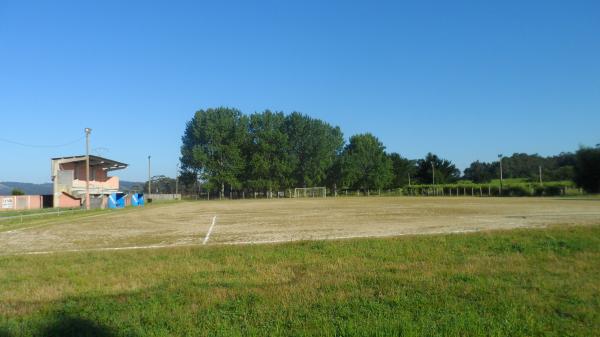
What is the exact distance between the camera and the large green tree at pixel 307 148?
101500mm


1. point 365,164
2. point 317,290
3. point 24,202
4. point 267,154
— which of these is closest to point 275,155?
point 267,154

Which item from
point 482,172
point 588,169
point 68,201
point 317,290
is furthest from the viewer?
point 482,172

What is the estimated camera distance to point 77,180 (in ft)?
235

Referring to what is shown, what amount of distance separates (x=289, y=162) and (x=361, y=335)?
9501cm

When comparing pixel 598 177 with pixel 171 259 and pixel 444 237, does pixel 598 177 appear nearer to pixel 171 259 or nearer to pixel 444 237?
pixel 444 237

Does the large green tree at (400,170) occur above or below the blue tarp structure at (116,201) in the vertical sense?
above

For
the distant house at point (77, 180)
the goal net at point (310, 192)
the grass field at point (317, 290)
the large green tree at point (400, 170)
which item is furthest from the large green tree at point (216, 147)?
the grass field at point (317, 290)

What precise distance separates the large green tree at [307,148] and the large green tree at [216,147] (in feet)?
34.1

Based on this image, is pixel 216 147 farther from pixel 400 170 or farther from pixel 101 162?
pixel 400 170

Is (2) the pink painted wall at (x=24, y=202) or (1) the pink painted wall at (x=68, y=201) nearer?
(2) the pink painted wall at (x=24, y=202)

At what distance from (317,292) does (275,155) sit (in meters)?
92.7

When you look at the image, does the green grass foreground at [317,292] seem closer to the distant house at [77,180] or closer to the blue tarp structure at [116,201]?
the blue tarp structure at [116,201]

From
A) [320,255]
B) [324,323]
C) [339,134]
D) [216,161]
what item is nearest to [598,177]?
[339,134]

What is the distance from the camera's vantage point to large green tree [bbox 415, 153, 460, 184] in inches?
5177
